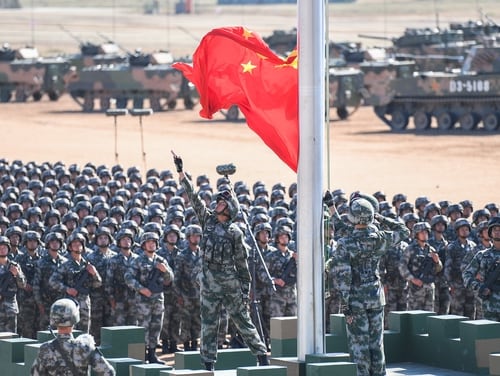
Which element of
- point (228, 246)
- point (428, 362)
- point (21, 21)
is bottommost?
point (428, 362)

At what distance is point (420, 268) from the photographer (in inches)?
635

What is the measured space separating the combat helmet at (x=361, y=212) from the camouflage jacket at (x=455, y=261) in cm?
458

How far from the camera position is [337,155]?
37781mm

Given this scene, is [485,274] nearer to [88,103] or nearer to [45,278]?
[45,278]

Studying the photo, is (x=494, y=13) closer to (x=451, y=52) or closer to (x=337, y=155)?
(x=451, y=52)

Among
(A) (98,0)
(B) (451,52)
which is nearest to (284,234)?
(B) (451,52)

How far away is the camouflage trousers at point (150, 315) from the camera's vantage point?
15539 mm

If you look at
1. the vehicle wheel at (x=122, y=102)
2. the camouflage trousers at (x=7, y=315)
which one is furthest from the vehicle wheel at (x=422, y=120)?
the camouflage trousers at (x=7, y=315)

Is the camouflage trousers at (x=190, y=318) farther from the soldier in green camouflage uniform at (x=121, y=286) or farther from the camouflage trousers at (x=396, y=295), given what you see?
the camouflage trousers at (x=396, y=295)

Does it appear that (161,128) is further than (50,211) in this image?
Yes

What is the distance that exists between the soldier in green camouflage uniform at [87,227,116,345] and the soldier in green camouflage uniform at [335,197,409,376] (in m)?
4.65

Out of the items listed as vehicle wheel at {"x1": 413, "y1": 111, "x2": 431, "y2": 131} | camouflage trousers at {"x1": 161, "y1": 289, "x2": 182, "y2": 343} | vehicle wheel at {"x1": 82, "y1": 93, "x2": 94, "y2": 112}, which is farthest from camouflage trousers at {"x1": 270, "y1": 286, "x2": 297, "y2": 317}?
vehicle wheel at {"x1": 82, "y1": 93, "x2": 94, "y2": 112}

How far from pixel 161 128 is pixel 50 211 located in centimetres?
2593

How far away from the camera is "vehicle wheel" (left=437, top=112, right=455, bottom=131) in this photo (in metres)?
42.3
